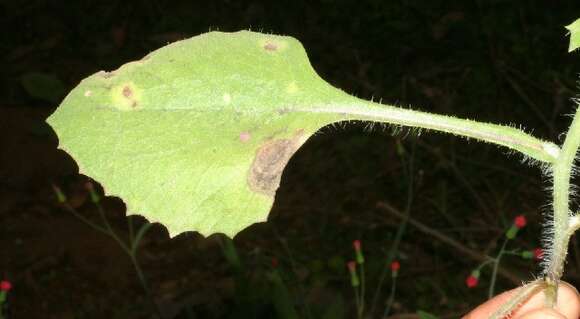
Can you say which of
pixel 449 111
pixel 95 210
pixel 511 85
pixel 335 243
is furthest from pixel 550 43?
pixel 95 210

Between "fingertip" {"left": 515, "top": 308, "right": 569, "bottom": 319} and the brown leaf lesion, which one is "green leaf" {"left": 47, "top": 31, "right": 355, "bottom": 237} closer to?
the brown leaf lesion

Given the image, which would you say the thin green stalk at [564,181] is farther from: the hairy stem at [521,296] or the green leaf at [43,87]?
the green leaf at [43,87]

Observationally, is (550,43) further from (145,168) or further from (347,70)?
(145,168)

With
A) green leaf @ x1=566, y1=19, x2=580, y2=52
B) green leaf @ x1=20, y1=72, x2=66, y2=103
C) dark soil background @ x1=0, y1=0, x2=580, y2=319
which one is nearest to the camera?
green leaf @ x1=566, y1=19, x2=580, y2=52

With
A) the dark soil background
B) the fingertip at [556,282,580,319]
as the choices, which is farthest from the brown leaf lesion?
the dark soil background

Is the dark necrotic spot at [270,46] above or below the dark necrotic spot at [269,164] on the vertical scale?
above

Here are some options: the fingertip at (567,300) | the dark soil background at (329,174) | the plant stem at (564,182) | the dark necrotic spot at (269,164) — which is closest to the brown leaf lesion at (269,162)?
the dark necrotic spot at (269,164)

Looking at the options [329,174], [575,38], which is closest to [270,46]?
[575,38]

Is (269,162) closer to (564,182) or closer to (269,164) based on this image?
(269,164)
